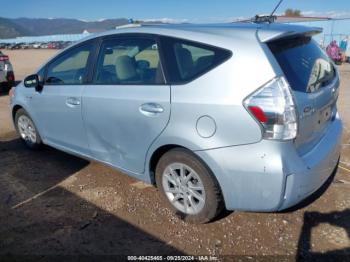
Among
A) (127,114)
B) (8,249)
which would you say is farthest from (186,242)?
(8,249)

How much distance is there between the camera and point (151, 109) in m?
3.25

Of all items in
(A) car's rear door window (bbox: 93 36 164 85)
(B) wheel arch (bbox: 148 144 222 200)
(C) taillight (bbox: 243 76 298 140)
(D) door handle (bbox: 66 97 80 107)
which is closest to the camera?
(C) taillight (bbox: 243 76 298 140)

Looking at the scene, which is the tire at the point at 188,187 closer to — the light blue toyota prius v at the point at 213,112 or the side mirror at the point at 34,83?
the light blue toyota prius v at the point at 213,112

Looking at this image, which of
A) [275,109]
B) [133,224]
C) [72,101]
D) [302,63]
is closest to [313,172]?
[275,109]

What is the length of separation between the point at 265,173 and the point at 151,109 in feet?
3.81

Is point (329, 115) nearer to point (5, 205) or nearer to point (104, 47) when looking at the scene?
point (104, 47)

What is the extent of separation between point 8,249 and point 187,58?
224cm

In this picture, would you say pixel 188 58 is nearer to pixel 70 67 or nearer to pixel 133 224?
pixel 133 224

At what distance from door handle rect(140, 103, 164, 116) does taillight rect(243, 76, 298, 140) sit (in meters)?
0.86

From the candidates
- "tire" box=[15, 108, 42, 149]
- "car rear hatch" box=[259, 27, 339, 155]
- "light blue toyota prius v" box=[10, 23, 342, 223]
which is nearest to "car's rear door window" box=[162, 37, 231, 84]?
"light blue toyota prius v" box=[10, 23, 342, 223]

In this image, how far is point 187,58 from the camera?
3.13 meters

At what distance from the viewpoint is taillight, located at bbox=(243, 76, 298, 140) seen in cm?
263

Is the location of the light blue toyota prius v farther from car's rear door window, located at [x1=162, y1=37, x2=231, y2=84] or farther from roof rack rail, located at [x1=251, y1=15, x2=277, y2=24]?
roof rack rail, located at [x1=251, y1=15, x2=277, y2=24]

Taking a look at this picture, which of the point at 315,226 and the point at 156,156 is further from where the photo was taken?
the point at 156,156
